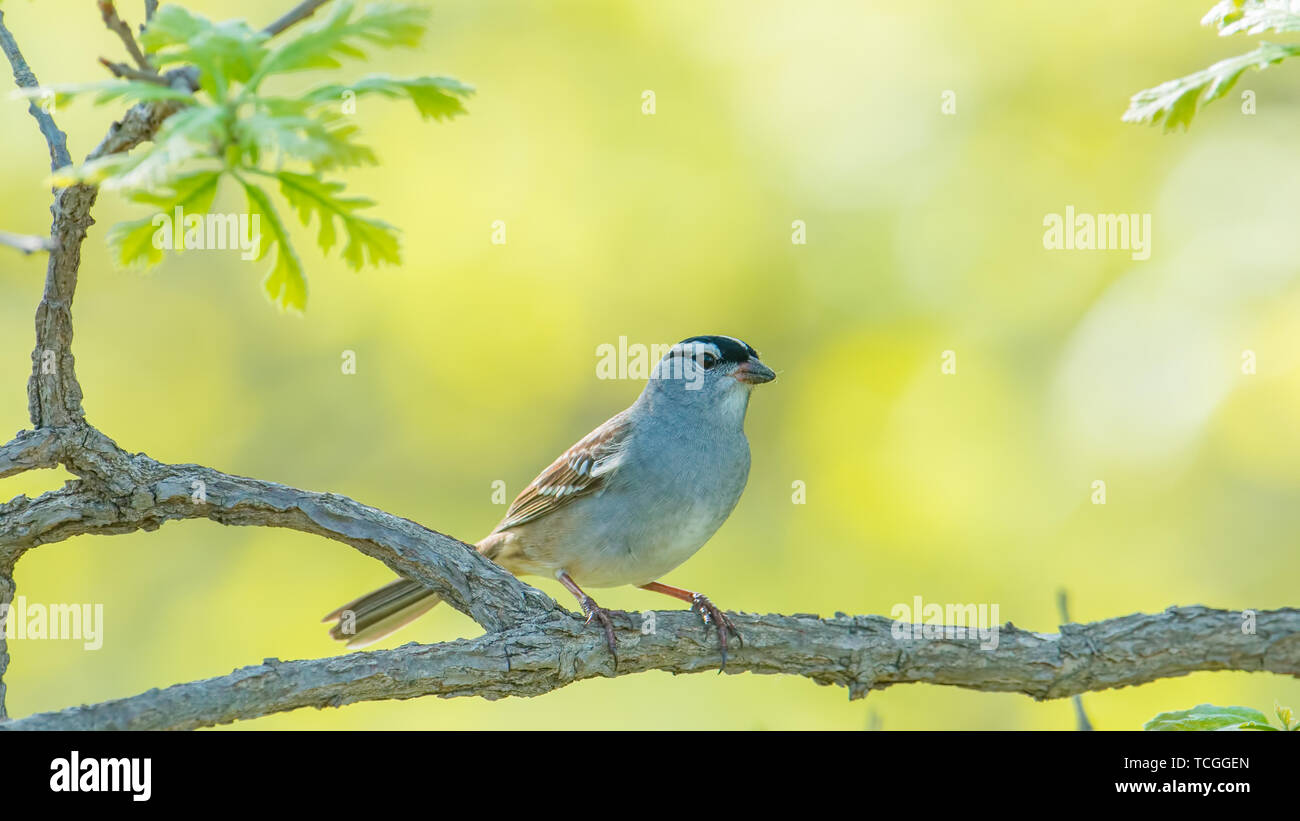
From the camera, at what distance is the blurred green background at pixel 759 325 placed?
6.73 meters

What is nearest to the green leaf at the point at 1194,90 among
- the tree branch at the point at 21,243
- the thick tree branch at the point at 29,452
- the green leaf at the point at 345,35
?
the green leaf at the point at 345,35

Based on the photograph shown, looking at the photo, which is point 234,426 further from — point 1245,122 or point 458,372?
point 1245,122

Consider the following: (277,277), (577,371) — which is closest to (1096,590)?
(577,371)

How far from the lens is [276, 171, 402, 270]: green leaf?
2666 millimetres

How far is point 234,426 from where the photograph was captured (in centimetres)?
779

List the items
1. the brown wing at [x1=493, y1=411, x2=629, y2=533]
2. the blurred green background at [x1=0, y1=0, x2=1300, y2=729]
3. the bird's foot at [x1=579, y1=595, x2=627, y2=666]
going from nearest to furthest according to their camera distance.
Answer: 1. the bird's foot at [x1=579, y1=595, x2=627, y2=666]
2. the brown wing at [x1=493, y1=411, x2=629, y2=533]
3. the blurred green background at [x1=0, y1=0, x2=1300, y2=729]

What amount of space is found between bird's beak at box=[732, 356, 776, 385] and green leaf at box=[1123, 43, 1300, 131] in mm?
2362

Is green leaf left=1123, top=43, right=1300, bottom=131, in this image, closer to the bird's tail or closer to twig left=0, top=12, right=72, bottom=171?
twig left=0, top=12, right=72, bottom=171

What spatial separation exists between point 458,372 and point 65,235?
4455mm

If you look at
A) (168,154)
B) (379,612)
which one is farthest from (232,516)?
(168,154)

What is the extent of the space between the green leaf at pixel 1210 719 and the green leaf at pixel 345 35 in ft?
11.4

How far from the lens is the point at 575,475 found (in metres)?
5.51

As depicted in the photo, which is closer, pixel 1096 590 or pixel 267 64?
pixel 267 64

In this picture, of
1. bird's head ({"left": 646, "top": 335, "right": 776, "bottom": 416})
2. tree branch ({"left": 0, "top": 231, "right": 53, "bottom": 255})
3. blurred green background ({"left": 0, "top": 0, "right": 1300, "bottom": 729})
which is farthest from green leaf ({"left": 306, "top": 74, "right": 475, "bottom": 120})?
blurred green background ({"left": 0, "top": 0, "right": 1300, "bottom": 729})
